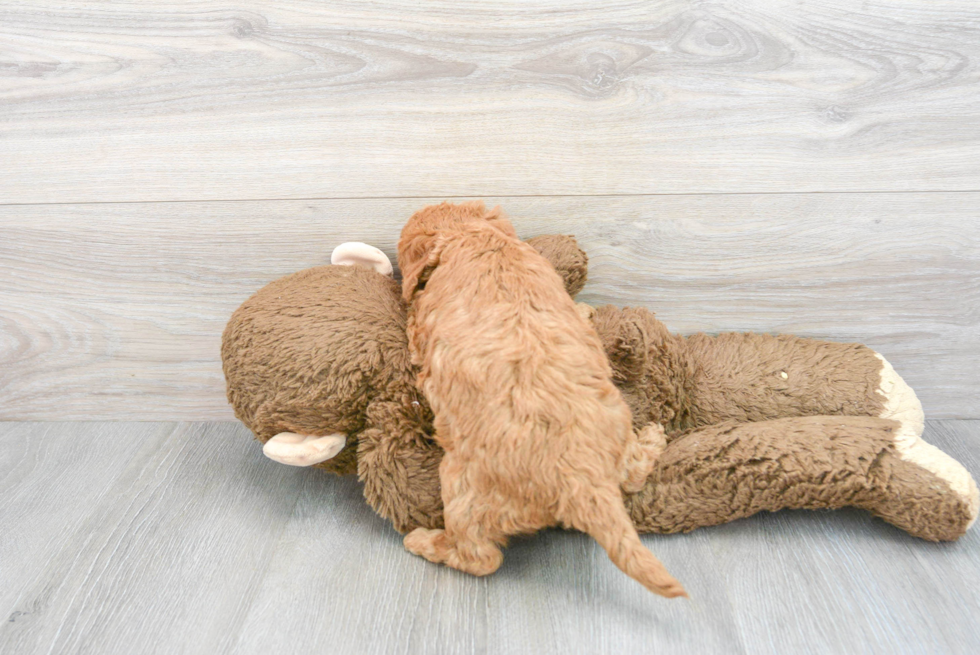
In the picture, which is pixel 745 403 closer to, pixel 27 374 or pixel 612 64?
pixel 612 64

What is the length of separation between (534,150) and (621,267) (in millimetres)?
212

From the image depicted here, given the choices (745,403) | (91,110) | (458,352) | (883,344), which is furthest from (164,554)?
(883,344)

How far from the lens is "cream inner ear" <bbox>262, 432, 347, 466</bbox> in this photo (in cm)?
82

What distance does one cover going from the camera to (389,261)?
95 centimetres

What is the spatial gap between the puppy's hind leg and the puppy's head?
11.8 inches

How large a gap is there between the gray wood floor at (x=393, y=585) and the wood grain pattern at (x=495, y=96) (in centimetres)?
46

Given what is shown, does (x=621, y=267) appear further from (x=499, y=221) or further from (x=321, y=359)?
(x=321, y=359)

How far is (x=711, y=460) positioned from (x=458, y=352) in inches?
13.7

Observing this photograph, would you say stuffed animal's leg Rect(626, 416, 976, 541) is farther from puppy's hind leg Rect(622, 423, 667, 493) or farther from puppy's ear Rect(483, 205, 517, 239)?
puppy's ear Rect(483, 205, 517, 239)

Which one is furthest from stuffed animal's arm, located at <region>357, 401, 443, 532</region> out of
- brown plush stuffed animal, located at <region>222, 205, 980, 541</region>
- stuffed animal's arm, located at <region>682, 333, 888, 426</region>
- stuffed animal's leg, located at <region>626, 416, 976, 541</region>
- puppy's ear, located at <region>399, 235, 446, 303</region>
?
stuffed animal's arm, located at <region>682, 333, 888, 426</region>

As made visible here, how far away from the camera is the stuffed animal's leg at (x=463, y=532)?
0.74 metres

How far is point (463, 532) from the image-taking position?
2.49 feet

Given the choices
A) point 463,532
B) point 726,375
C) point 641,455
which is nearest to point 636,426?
point 641,455

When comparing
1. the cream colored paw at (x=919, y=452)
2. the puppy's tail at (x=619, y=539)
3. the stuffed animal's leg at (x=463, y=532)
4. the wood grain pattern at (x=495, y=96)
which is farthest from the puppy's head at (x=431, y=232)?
the cream colored paw at (x=919, y=452)
